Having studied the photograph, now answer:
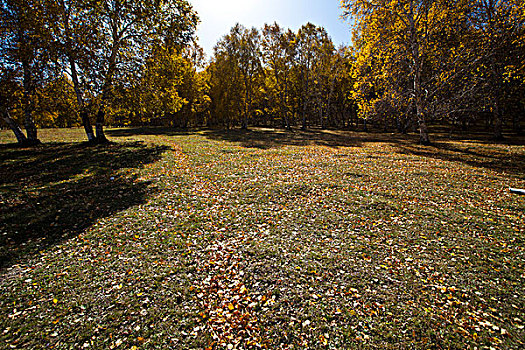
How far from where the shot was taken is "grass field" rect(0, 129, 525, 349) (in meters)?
4.93

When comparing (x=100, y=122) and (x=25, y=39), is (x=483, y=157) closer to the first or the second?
(x=100, y=122)

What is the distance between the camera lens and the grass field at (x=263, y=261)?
493 centimetres

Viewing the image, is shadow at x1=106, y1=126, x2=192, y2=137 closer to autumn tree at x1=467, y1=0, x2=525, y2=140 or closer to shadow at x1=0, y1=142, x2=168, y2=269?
shadow at x1=0, y1=142, x2=168, y2=269

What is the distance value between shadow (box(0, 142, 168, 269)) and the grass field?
0.28ft

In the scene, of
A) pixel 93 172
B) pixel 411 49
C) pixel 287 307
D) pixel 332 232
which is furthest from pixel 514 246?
pixel 411 49

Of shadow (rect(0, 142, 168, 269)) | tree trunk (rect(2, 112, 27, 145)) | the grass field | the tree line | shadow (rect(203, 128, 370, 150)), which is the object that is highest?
the tree line

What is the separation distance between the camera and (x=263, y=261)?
7133mm

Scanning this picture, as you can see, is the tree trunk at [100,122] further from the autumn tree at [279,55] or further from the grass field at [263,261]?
the autumn tree at [279,55]

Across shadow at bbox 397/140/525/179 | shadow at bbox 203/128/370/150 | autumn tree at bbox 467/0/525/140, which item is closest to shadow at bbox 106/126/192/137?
shadow at bbox 203/128/370/150

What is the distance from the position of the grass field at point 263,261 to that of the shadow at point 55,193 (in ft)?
0.28

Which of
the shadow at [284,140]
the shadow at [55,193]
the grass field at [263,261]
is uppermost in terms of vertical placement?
the shadow at [284,140]

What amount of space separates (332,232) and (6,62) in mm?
25789

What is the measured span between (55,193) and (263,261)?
39.2 ft

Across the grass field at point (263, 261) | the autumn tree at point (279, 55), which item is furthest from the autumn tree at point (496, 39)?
the autumn tree at point (279, 55)
